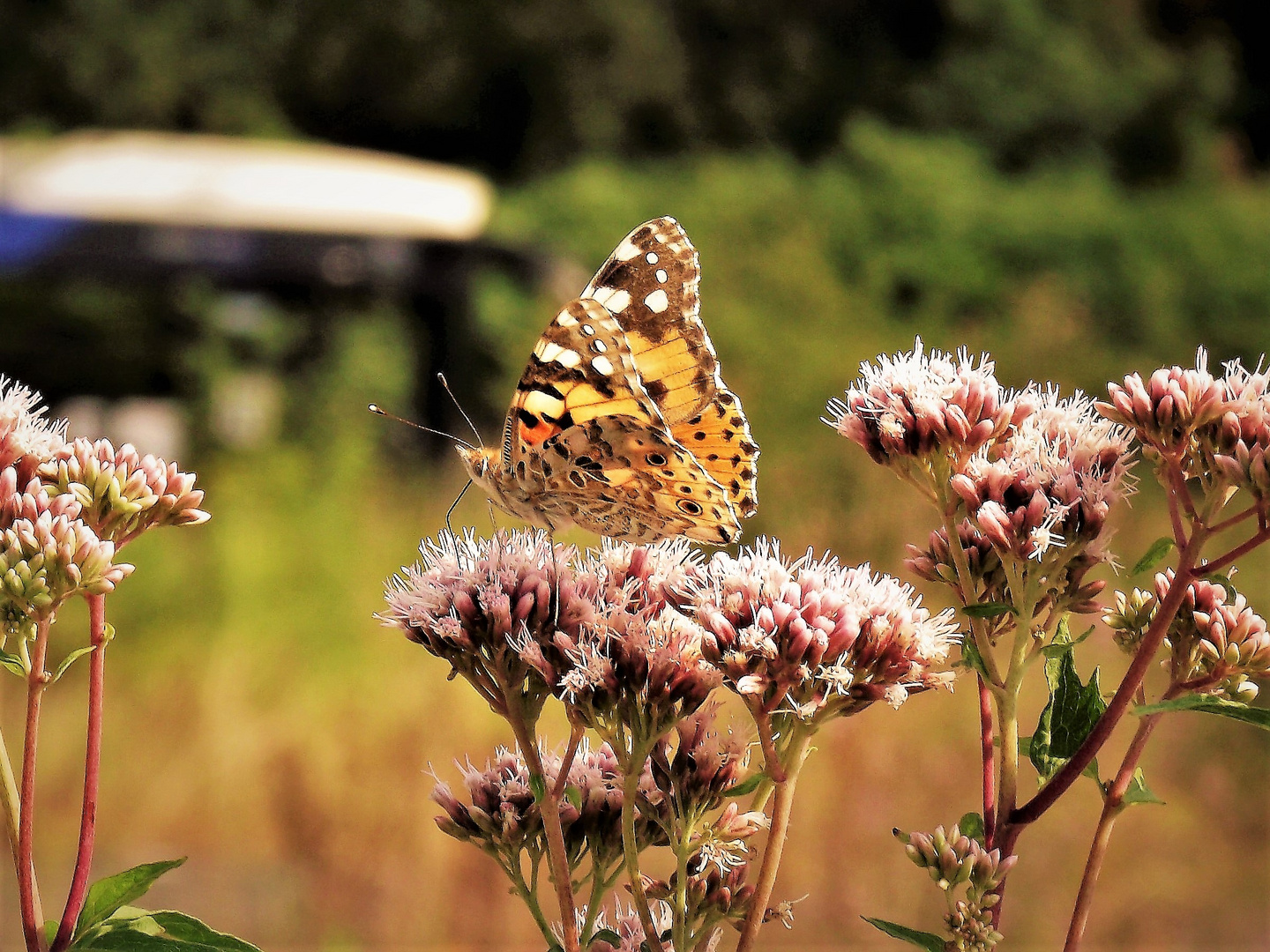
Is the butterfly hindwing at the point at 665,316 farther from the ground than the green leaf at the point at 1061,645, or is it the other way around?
the butterfly hindwing at the point at 665,316

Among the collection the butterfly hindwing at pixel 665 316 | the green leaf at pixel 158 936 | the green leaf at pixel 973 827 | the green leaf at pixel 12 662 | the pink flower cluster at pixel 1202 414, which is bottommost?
the green leaf at pixel 158 936

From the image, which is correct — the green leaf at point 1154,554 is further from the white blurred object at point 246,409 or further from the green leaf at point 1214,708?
the white blurred object at point 246,409

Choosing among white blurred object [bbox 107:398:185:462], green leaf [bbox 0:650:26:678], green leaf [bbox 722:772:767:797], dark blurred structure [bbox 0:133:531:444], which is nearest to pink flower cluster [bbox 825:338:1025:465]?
green leaf [bbox 722:772:767:797]

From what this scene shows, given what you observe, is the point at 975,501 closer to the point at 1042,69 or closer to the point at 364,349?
the point at 364,349

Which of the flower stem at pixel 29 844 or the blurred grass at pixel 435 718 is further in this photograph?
the blurred grass at pixel 435 718

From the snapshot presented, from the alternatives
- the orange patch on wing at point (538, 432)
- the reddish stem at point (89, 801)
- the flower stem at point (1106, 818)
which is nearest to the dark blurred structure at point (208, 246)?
the orange patch on wing at point (538, 432)

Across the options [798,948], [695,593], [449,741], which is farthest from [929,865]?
[449,741]
